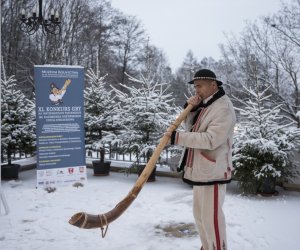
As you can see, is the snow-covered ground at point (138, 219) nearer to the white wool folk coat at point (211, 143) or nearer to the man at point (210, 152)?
the man at point (210, 152)

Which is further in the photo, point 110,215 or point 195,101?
point 195,101

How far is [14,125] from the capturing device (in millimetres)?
8180

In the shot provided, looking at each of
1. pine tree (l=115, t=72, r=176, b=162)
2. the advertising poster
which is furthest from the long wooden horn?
pine tree (l=115, t=72, r=176, b=162)

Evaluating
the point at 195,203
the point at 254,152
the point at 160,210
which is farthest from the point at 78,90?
the point at 195,203

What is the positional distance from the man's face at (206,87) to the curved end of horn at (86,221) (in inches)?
54.5

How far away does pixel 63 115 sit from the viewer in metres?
7.12

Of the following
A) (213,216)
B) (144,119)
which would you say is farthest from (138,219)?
(144,119)

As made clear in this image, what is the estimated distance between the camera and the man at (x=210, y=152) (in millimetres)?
2969

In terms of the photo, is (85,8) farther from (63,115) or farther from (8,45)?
(63,115)

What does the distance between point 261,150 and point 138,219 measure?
2.64 metres

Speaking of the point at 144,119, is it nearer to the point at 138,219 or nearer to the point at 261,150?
the point at 261,150

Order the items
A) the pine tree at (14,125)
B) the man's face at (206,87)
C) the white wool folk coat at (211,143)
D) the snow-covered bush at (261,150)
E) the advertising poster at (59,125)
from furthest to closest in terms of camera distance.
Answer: the pine tree at (14,125) → the advertising poster at (59,125) → the snow-covered bush at (261,150) → the man's face at (206,87) → the white wool folk coat at (211,143)

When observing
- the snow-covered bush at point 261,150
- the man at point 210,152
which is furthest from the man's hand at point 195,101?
the snow-covered bush at point 261,150

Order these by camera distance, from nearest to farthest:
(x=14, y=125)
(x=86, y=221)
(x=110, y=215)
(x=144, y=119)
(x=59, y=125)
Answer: (x=86, y=221), (x=110, y=215), (x=59, y=125), (x=144, y=119), (x=14, y=125)
